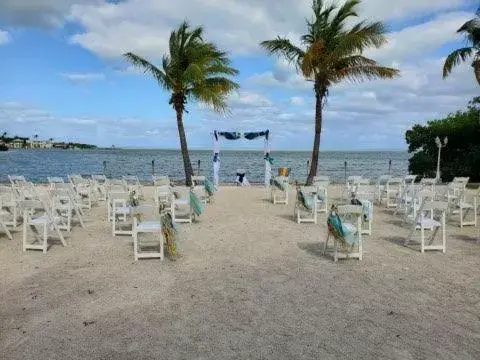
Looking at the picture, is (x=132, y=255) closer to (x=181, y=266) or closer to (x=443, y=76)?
(x=181, y=266)

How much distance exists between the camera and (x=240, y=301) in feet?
18.7

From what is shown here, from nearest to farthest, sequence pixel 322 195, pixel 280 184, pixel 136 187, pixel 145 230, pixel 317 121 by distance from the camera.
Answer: pixel 145 230 → pixel 322 195 → pixel 280 184 → pixel 136 187 → pixel 317 121

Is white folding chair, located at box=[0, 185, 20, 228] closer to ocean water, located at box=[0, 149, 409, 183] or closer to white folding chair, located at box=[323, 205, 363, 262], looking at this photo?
white folding chair, located at box=[323, 205, 363, 262]

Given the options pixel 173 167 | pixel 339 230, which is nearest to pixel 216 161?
pixel 339 230

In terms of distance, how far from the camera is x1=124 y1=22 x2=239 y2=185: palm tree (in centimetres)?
1952

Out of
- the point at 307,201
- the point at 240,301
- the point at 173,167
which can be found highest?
the point at 307,201

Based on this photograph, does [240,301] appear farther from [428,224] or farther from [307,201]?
[307,201]

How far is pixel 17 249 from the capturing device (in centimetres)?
848

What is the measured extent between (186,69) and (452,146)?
45.9 feet

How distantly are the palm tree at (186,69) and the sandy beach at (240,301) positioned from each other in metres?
11.5

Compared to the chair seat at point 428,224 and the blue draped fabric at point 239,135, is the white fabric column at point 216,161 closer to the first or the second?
the blue draped fabric at point 239,135

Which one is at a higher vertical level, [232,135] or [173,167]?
[232,135]

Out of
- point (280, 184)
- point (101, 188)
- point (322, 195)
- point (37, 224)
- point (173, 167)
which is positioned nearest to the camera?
point (37, 224)

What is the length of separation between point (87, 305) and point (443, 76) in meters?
18.0
